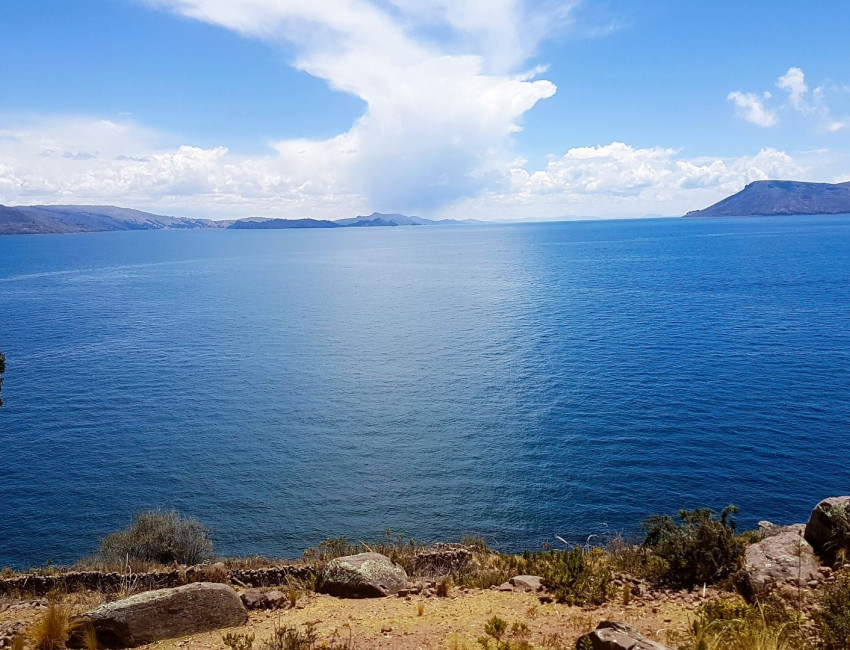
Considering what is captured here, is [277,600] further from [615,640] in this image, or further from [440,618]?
[615,640]

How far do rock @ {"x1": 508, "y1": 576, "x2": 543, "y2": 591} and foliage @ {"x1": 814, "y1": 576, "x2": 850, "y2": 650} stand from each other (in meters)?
6.32

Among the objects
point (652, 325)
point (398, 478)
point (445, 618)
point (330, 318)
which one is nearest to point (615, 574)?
point (445, 618)

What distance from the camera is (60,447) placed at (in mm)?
45781

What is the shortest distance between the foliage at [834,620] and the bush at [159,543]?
86.4ft

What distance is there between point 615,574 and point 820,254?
594 ft

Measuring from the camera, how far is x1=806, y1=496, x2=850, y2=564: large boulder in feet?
48.9

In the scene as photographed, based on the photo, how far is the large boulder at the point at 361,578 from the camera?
626 inches

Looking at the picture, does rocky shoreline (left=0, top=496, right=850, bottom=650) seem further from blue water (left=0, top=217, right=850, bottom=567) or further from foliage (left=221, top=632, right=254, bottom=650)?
blue water (left=0, top=217, right=850, bottom=567)

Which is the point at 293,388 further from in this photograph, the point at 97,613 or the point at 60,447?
the point at 97,613

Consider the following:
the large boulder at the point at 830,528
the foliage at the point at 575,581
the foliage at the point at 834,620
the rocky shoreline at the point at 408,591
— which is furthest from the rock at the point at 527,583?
the large boulder at the point at 830,528

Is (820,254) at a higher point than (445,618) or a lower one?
higher

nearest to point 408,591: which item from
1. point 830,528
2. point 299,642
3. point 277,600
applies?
point 277,600

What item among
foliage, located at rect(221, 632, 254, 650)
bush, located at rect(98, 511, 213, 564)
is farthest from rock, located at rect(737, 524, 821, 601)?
bush, located at rect(98, 511, 213, 564)

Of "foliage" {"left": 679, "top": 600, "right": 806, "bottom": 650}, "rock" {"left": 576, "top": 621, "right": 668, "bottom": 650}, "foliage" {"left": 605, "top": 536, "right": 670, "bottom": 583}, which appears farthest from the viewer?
"foliage" {"left": 605, "top": 536, "right": 670, "bottom": 583}
